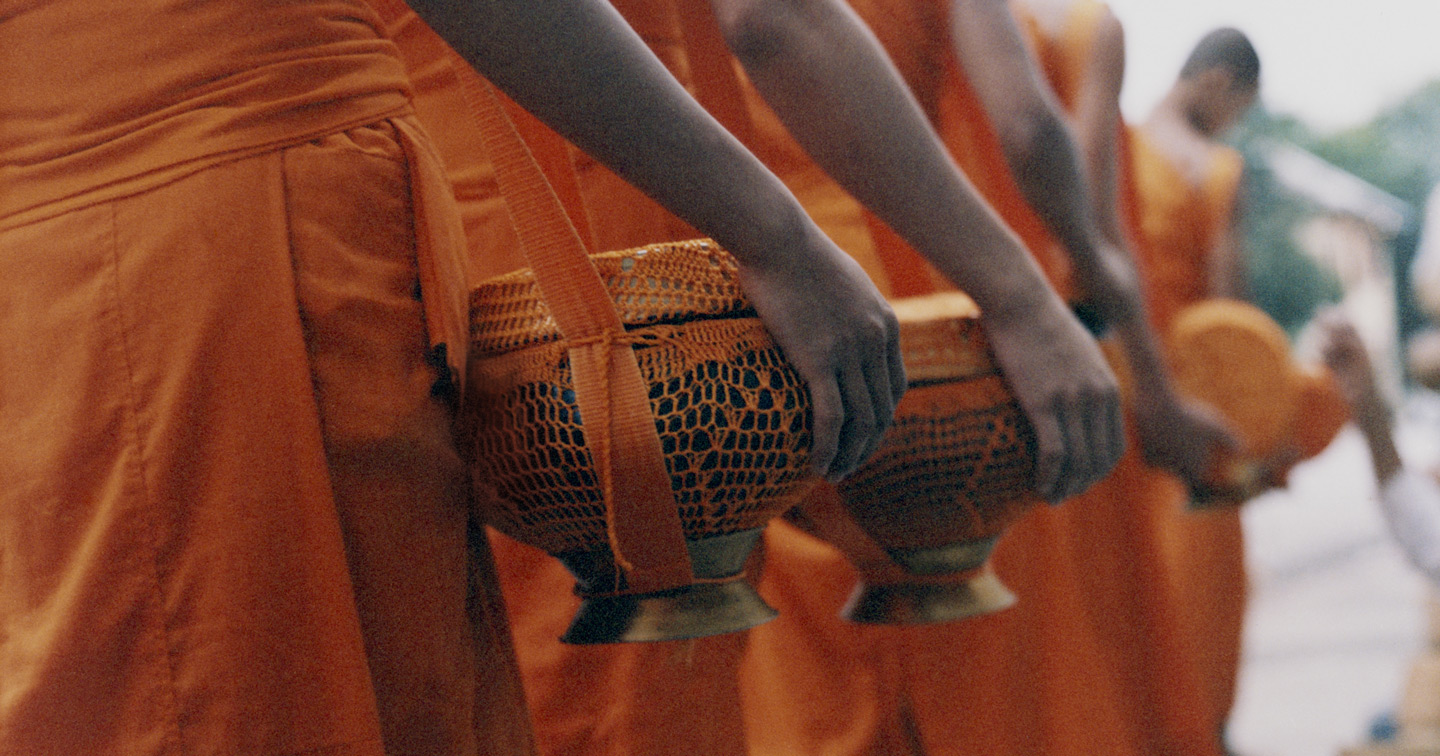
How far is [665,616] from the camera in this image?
75 centimetres

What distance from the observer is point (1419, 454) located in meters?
2.36

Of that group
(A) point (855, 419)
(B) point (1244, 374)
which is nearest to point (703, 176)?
(A) point (855, 419)

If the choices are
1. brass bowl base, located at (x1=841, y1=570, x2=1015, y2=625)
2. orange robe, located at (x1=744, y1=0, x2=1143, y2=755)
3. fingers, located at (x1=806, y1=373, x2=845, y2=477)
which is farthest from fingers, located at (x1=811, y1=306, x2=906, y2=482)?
orange robe, located at (x1=744, y1=0, x2=1143, y2=755)

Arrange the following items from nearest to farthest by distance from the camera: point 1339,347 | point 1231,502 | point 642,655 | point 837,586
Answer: point 642,655
point 837,586
point 1231,502
point 1339,347

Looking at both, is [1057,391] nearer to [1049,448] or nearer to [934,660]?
[1049,448]

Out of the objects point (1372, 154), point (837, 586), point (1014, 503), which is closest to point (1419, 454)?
point (1372, 154)

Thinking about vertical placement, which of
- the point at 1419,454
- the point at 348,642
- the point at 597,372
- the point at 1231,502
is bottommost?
the point at 1419,454

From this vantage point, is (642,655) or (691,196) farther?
(642,655)

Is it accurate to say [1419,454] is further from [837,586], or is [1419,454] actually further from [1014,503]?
[1014,503]

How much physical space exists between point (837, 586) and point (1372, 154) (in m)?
2.03

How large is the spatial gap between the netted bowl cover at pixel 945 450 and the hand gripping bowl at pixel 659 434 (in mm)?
129

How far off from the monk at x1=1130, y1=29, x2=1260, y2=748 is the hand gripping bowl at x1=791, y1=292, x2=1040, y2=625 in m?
1.81

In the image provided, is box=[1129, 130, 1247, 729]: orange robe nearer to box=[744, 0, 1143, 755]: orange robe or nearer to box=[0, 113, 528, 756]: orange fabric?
box=[744, 0, 1143, 755]: orange robe

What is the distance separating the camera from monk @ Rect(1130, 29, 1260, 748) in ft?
8.73
